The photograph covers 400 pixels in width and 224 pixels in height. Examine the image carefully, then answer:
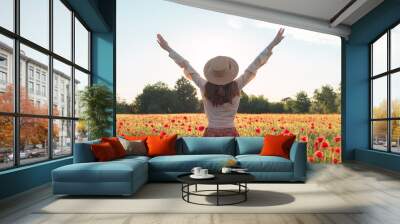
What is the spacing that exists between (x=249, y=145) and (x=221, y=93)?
184 centimetres

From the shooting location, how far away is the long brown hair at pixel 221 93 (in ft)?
26.3

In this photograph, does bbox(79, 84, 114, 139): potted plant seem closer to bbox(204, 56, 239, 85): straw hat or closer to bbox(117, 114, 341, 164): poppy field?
bbox(117, 114, 341, 164): poppy field

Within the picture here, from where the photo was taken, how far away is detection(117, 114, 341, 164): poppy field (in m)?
9.23

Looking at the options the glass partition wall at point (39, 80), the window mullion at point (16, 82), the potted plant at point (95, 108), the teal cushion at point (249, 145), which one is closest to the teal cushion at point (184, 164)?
the teal cushion at point (249, 145)

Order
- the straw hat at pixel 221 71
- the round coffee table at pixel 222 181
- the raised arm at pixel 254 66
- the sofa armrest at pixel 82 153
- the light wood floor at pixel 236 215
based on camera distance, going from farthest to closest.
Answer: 1. the raised arm at pixel 254 66
2. the straw hat at pixel 221 71
3. the sofa armrest at pixel 82 153
4. the round coffee table at pixel 222 181
5. the light wood floor at pixel 236 215

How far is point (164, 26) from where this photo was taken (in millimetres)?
→ 9641

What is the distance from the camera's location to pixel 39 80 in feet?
18.5

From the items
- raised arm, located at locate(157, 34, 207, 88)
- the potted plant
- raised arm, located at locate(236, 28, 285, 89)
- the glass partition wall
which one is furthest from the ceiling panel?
the glass partition wall

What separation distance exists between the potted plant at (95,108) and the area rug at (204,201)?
8.81 ft

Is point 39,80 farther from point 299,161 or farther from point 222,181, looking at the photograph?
point 299,161

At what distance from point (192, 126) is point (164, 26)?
2628 millimetres

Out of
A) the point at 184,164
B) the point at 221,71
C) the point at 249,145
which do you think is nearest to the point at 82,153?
the point at 184,164

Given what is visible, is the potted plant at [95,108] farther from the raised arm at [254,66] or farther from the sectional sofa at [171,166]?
the raised arm at [254,66]

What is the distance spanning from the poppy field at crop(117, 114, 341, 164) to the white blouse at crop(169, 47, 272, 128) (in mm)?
1150
